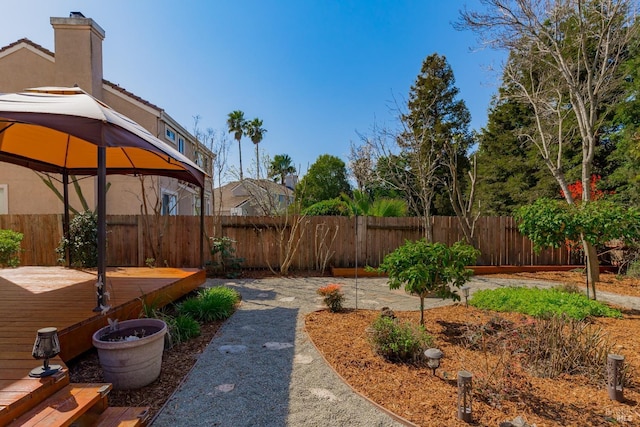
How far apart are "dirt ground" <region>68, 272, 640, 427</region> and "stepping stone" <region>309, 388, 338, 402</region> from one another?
0.23 meters

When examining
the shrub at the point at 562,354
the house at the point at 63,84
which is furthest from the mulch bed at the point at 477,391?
the house at the point at 63,84

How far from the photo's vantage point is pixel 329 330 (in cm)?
408

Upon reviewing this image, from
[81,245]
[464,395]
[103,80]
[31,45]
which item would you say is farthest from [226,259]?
[31,45]

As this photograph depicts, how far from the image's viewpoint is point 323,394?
2.60 meters

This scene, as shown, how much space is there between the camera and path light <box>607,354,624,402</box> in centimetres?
A: 239

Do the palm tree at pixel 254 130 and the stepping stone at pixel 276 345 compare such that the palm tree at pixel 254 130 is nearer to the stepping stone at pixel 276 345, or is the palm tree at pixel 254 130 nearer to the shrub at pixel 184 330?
the shrub at pixel 184 330

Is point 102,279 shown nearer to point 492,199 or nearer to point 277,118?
point 277,118

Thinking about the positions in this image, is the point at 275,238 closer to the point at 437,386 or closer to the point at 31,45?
the point at 437,386

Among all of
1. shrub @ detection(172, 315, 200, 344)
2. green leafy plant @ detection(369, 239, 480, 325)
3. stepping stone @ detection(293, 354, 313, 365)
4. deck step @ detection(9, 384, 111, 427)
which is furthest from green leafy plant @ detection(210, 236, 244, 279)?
deck step @ detection(9, 384, 111, 427)

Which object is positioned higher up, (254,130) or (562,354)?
(254,130)

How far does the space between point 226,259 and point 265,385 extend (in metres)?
5.57

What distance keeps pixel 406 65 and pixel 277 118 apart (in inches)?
203

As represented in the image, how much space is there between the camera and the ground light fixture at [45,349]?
6.44 feet

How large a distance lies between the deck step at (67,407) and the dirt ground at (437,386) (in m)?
0.42
